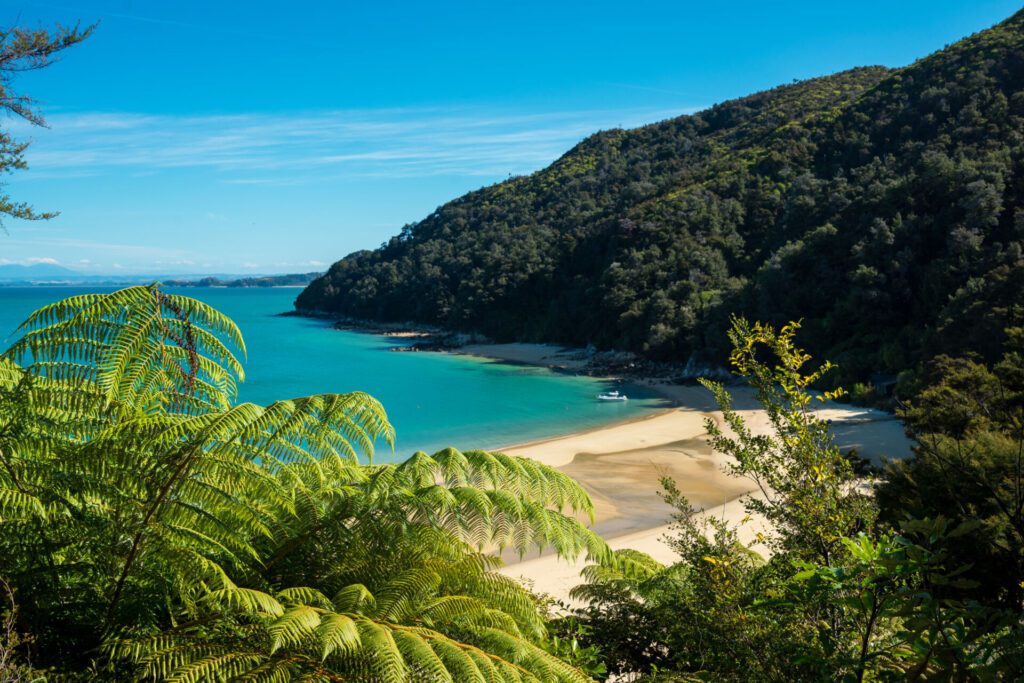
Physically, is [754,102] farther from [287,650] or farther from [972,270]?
[287,650]

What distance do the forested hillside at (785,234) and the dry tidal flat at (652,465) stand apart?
415 centimetres

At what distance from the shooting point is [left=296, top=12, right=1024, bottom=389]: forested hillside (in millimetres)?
28766

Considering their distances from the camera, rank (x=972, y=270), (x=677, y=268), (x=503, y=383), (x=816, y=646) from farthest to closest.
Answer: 1. (x=677, y=268)
2. (x=503, y=383)
3. (x=972, y=270)
4. (x=816, y=646)

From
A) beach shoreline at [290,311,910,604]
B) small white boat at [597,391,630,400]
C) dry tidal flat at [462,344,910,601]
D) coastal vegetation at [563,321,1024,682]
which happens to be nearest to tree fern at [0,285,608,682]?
coastal vegetation at [563,321,1024,682]

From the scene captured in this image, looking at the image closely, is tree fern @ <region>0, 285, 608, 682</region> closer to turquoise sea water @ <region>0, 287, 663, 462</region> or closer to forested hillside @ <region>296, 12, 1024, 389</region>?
turquoise sea water @ <region>0, 287, 663, 462</region>

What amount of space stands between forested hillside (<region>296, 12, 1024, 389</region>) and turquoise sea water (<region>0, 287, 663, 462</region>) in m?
7.60

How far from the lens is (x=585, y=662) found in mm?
3670

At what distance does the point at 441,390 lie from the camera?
122 ft

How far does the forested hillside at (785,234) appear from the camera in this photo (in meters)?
28.8

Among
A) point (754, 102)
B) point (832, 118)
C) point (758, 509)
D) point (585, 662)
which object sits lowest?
point (585, 662)

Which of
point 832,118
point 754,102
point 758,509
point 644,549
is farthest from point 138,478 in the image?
point 754,102

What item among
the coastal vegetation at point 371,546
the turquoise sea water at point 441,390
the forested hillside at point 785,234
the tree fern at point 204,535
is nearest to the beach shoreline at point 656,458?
the turquoise sea water at point 441,390

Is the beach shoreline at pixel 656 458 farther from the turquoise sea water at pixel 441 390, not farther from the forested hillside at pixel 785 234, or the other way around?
the forested hillside at pixel 785 234

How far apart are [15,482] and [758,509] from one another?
3.54 metres
